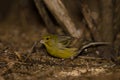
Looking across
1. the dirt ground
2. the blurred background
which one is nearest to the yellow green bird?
the dirt ground

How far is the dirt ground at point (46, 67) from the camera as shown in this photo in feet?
19.9

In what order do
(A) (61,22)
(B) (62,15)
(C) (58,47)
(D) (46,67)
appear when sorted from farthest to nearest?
(A) (61,22)
(B) (62,15)
(C) (58,47)
(D) (46,67)

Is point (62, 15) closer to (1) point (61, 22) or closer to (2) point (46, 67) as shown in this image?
(1) point (61, 22)

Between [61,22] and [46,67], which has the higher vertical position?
[61,22]

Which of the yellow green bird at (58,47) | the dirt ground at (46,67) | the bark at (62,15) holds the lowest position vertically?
the dirt ground at (46,67)

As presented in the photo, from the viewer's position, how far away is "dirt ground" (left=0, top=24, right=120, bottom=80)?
6059mm

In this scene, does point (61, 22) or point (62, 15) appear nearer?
point (62, 15)

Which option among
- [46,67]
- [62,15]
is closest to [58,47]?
[46,67]

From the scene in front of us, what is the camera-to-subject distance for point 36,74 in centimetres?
613

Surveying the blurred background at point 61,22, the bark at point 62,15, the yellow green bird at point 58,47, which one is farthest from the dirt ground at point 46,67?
the bark at point 62,15

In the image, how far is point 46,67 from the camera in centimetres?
640

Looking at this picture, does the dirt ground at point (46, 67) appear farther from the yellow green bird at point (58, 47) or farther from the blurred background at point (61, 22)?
the blurred background at point (61, 22)

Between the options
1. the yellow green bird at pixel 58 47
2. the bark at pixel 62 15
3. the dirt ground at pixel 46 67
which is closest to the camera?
the dirt ground at pixel 46 67

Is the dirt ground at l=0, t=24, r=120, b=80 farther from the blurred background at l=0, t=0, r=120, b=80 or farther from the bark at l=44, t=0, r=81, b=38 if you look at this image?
the bark at l=44, t=0, r=81, b=38
